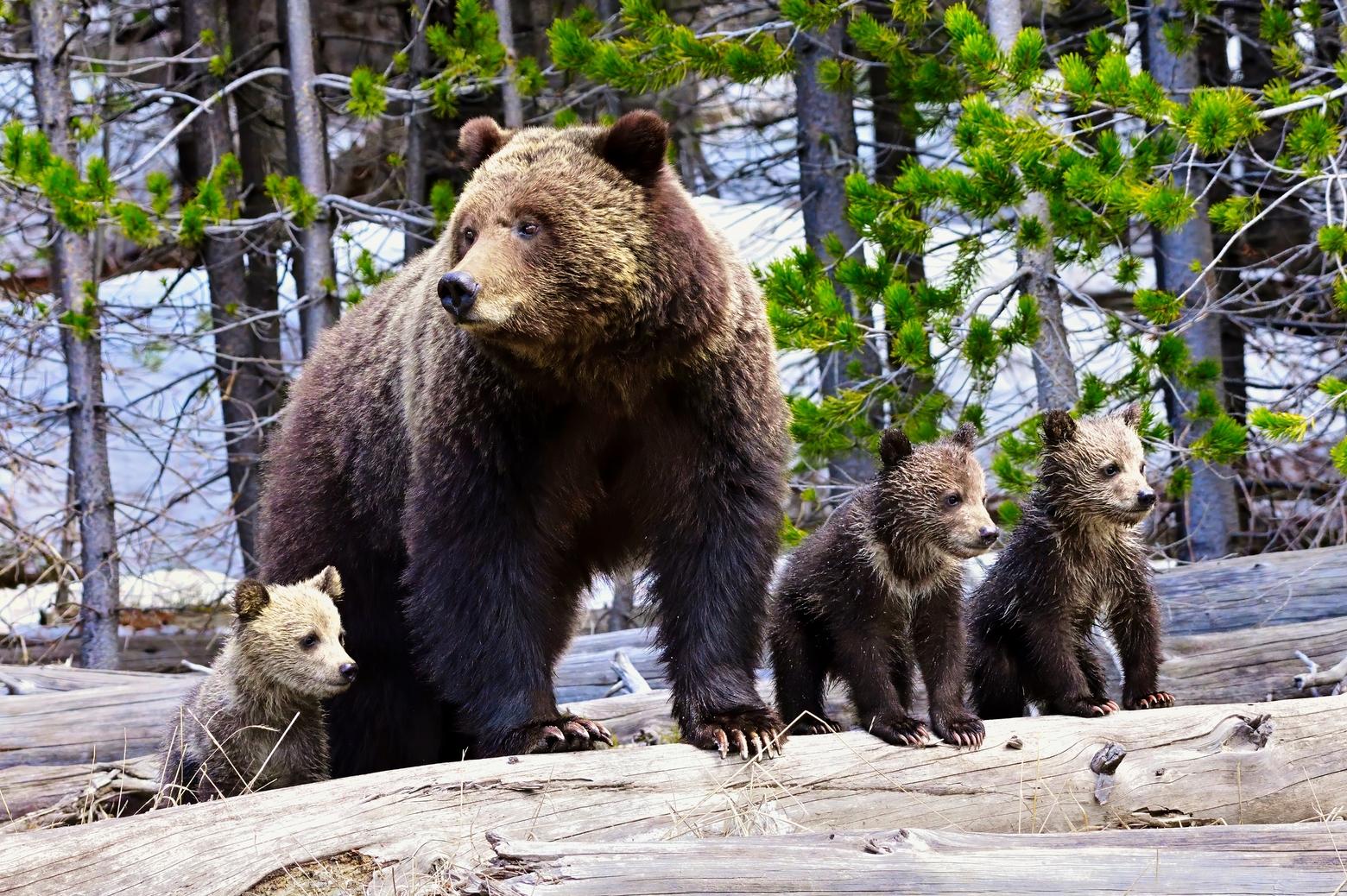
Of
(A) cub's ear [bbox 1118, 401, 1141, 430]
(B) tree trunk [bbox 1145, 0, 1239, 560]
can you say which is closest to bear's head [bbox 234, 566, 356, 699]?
(A) cub's ear [bbox 1118, 401, 1141, 430]

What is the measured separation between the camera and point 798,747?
4.34 m

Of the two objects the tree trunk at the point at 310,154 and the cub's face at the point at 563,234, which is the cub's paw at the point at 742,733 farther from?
the tree trunk at the point at 310,154

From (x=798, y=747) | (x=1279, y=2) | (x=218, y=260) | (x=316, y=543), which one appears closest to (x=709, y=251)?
(x=798, y=747)

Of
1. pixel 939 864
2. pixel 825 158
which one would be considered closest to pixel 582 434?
pixel 939 864

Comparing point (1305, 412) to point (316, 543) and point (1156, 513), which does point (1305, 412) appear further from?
point (316, 543)

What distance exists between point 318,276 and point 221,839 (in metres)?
6.25

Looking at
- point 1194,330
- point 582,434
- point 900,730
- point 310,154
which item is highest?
point 310,154

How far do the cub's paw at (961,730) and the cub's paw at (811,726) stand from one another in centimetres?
48

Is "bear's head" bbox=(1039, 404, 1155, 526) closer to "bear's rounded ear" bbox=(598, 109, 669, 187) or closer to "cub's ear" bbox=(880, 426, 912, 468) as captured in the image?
"cub's ear" bbox=(880, 426, 912, 468)

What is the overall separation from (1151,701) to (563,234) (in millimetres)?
2601

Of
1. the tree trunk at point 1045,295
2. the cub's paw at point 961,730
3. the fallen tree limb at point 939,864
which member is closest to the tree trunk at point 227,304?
the tree trunk at point 1045,295

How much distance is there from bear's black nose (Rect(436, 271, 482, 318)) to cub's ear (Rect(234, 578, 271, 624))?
1.43 metres

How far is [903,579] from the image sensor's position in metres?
4.65

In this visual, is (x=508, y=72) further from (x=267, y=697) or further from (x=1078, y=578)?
(x=1078, y=578)
